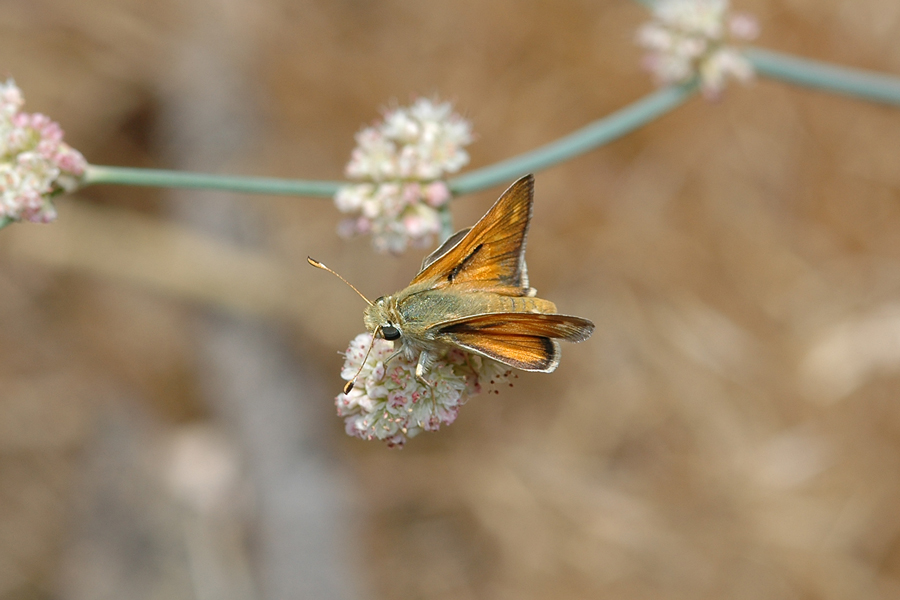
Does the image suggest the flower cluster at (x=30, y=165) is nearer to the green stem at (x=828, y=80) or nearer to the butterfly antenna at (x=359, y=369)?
the butterfly antenna at (x=359, y=369)

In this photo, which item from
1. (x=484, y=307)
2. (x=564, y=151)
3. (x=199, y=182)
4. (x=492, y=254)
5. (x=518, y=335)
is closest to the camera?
(x=518, y=335)

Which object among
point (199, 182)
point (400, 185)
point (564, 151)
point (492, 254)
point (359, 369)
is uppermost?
point (564, 151)

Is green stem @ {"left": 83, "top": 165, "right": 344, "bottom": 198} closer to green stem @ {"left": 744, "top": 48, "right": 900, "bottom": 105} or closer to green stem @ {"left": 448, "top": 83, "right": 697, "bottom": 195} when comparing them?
green stem @ {"left": 448, "top": 83, "right": 697, "bottom": 195}

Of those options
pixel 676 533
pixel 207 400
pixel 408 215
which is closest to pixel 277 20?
pixel 207 400

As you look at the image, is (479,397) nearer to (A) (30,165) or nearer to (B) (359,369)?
(B) (359,369)

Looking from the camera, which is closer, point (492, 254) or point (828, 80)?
point (492, 254)

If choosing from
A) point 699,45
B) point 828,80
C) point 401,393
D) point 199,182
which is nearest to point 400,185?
point 199,182
